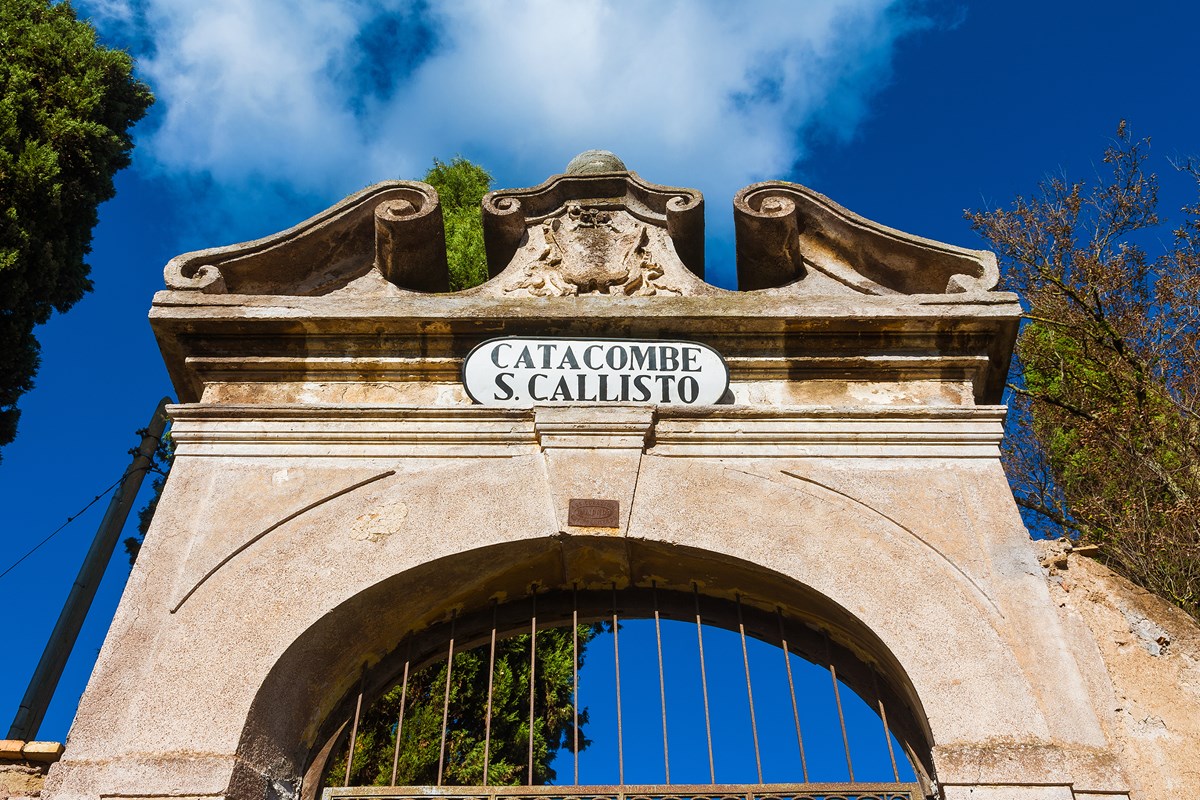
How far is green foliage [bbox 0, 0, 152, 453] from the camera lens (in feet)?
21.6

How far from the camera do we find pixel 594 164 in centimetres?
576

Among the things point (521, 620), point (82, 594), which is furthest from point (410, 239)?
point (82, 594)

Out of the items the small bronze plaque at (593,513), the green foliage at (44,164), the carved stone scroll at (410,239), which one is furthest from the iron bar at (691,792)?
the green foliage at (44,164)

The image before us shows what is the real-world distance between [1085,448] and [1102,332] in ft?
3.18

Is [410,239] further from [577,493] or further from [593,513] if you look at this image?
[593,513]

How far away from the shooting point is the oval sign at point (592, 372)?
4500 mm

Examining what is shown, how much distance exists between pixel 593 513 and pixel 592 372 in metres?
0.76

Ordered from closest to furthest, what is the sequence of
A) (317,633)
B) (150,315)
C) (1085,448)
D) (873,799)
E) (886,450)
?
(873,799)
(317,633)
(886,450)
(150,315)
(1085,448)

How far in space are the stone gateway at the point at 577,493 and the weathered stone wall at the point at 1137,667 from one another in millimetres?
73

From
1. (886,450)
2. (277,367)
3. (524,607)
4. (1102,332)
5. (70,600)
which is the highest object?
(1102,332)

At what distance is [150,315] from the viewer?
15.3ft

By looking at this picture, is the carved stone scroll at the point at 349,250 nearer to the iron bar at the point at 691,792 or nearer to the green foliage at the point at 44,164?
the green foliage at the point at 44,164

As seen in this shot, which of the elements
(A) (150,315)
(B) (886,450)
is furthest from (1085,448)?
(A) (150,315)

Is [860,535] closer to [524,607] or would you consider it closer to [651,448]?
[651,448]
